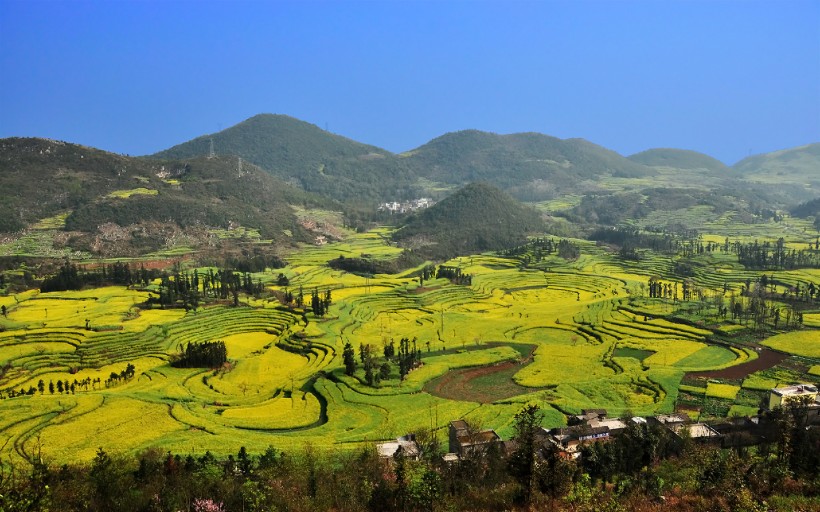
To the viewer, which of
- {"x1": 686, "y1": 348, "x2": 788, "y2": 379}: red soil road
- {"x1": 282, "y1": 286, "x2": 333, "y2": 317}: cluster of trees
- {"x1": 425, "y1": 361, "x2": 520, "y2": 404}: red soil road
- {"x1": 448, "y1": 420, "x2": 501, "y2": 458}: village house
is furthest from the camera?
{"x1": 282, "y1": 286, "x2": 333, "y2": 317}: cluster of trees

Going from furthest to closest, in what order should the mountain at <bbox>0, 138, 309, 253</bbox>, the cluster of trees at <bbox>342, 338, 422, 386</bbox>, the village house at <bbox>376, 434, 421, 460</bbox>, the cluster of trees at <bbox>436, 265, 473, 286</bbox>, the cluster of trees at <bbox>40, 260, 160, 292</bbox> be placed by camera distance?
the mountain at <bbox>0, 138, 309, 253</bbox>, the cluster of trees at <bbox>436, 265, 473, 286</bbox>, the cluster of trees at <bbox>40, 260, 160, 292</bbox>, the cluster of trees at <bbox>342, 338, 422, 386</bbox>, the village house at <bbox>376, 434, 421, 460</bbox>

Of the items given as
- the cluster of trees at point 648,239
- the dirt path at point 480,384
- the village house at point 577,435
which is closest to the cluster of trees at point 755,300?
the dirt path at point 480,384

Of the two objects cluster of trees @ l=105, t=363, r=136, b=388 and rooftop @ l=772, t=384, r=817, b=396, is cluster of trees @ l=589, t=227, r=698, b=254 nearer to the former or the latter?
rooftop @ l=772, t=384, r=817, b=396

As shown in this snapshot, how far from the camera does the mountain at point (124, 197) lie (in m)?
129

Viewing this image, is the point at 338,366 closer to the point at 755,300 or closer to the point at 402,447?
the point at 402,447

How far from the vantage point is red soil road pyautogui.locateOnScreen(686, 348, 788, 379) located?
52969 mm

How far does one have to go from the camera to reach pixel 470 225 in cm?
16862

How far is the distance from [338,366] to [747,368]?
131 feet

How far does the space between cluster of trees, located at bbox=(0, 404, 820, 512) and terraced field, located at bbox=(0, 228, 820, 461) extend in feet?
24.8

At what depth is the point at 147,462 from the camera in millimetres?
31953

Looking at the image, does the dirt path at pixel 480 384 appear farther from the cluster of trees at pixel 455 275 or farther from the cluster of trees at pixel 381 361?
the cluster of trees at pixel 455 275

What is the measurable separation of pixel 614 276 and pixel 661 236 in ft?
201

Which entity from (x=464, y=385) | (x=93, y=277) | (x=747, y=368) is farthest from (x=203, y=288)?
(x=747, y=368)

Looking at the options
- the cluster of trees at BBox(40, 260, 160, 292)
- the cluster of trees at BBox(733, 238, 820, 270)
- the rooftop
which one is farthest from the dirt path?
the cluster of trees at BBox(733, 238, 820, 270)
